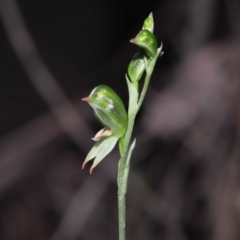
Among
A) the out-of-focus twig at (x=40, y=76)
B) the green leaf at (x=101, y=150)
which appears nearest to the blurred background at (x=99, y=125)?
the out-of-focus twig at (x=40, y=76)

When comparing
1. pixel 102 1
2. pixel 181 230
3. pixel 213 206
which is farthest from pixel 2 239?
pixel 102 1

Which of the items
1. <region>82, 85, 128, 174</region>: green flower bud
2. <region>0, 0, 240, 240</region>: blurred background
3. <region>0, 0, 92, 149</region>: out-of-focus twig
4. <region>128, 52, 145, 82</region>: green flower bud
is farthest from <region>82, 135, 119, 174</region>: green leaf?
<region>0, 0, 92, 149</region>: out-of-focus twig

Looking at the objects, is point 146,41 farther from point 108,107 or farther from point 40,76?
point 40,76

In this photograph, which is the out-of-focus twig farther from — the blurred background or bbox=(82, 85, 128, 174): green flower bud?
bbox=(82, 85, 128, 174): green flower bud

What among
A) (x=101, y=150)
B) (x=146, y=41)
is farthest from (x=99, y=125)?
(x=146, y=41)

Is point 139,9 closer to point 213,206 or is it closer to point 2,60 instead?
point 2,60

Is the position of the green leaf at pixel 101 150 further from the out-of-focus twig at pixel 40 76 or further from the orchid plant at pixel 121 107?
the out-of-focus twig at pixel 40 76
